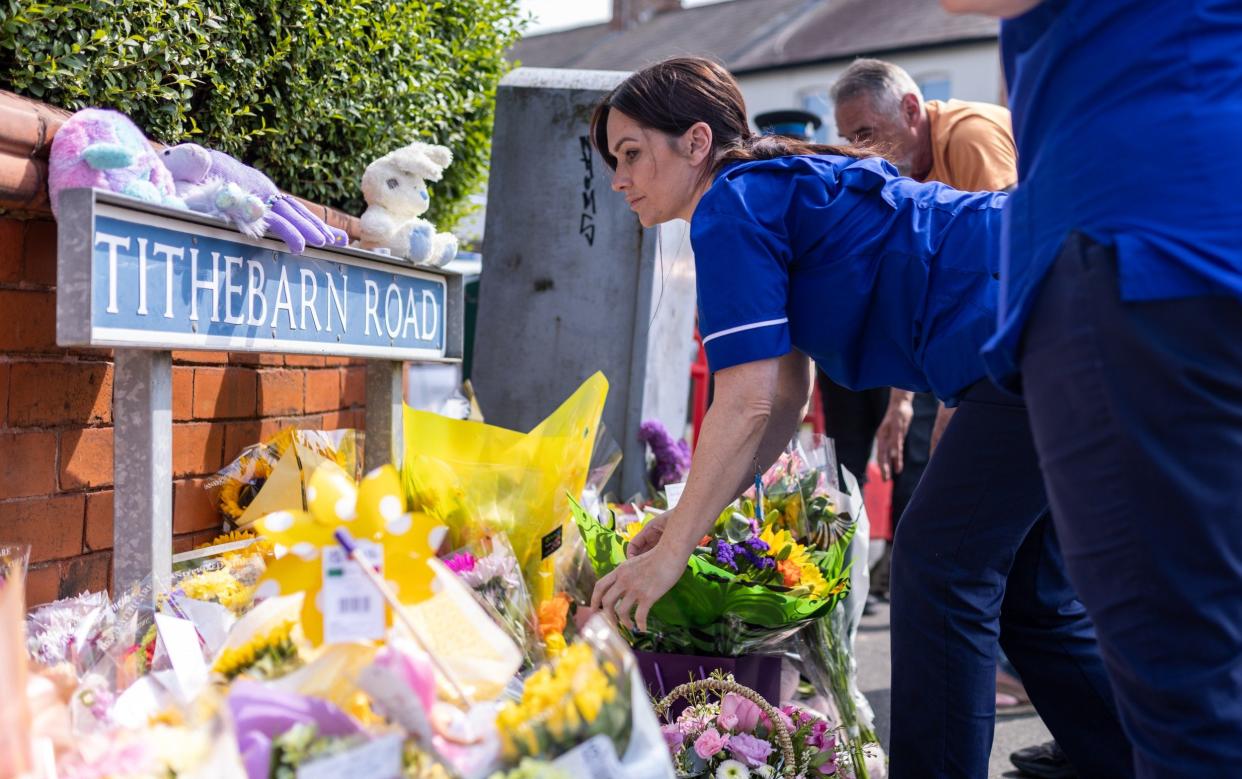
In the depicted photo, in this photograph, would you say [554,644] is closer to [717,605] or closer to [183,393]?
[717,605]

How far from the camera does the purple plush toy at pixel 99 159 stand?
1794 mm

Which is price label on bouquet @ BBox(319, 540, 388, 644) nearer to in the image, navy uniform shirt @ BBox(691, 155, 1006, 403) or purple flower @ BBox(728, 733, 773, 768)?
navy uniform shirt @ BBox(691, 155, 1006, 403)

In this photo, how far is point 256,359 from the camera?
8.91 feet

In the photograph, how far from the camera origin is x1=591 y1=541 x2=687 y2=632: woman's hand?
1923mm

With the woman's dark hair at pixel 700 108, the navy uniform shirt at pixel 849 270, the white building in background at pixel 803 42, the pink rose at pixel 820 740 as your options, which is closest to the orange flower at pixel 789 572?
the pink rose at pixel 820 740

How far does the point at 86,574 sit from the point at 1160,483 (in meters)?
1.95

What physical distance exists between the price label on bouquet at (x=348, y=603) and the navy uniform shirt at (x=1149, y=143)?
2.93 feet

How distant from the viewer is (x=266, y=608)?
1.53m

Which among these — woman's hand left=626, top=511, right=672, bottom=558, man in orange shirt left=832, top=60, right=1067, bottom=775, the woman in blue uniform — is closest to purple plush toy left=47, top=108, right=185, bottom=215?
the woman in blue uniform

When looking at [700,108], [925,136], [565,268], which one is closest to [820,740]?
[700,108]

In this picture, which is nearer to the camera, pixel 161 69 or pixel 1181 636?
pixel 1181 636

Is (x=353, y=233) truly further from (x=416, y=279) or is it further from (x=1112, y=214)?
(x=1112, y=214)

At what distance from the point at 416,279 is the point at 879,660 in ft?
8.56

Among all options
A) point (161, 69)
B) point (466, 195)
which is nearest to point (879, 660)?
point (466, 195)
